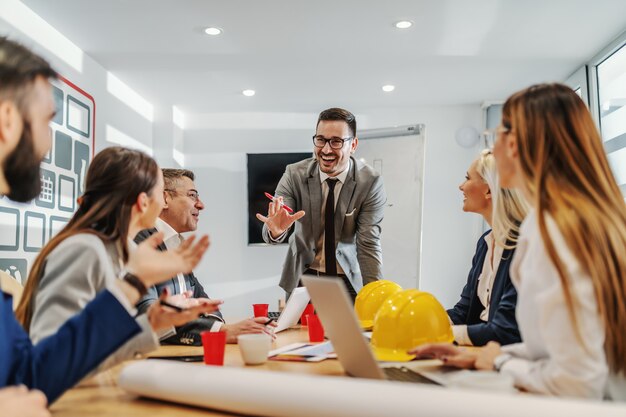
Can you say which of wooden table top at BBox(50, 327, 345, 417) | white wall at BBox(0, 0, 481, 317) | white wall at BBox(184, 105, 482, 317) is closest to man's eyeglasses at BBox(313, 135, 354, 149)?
wooden table top at BBox(50, 327, 345, 417)

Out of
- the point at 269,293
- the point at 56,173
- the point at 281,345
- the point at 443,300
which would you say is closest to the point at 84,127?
the point at 56,173

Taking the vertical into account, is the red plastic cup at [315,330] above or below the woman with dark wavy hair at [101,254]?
below

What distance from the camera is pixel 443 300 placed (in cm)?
640

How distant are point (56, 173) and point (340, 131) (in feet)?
7.18

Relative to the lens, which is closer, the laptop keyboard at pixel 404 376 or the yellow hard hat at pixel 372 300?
the laptop keyboard at pixel 404 376

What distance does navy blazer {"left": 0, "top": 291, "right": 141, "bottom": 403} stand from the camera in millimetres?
1059

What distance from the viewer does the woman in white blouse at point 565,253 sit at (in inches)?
37.8

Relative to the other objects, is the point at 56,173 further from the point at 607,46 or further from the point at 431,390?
the point at 607,46

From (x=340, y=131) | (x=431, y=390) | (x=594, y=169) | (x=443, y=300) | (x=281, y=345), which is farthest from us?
(x=443, y=300)

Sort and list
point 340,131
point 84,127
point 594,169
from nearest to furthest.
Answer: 1. point 594,169
2. point 340,131
3. point 84,127

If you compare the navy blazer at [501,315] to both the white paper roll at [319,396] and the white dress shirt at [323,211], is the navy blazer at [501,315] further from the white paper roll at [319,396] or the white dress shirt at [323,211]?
the white dress shirt at [323,211]

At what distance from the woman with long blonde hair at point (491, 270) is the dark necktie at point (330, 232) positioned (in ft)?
3.10

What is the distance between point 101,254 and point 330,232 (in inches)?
84.2

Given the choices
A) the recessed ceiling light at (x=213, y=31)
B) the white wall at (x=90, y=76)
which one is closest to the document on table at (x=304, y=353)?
the white wall at (x=90, y=76)
